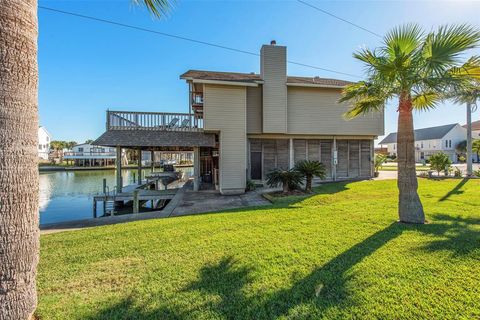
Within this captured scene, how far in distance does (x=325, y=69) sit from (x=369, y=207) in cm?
1119

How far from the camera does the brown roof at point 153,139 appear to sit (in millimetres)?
11280

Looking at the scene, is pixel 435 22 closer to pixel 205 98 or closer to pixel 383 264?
pixel 383 264

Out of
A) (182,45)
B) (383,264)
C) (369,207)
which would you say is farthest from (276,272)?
(182,45)

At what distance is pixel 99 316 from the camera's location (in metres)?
2.50

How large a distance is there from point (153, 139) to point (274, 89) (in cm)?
719

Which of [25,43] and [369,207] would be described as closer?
[25,43]

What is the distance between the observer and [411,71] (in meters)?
4.90

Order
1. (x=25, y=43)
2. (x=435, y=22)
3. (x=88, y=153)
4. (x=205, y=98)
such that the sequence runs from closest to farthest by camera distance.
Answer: (x=25, y=43) < (x=435, y=22) < (x=205, y=98) < (x=88, y=153)

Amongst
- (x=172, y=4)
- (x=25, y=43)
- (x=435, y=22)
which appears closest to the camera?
(x=25, y=43)

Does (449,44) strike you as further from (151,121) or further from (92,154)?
(92,154)

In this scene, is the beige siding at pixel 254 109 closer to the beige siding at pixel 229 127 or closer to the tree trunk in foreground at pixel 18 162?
the beige siding at pixel 229 127

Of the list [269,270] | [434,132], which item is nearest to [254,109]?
[269,270]

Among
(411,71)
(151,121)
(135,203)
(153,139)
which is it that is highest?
(151,121)

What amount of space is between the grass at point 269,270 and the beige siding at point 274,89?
7.37m
